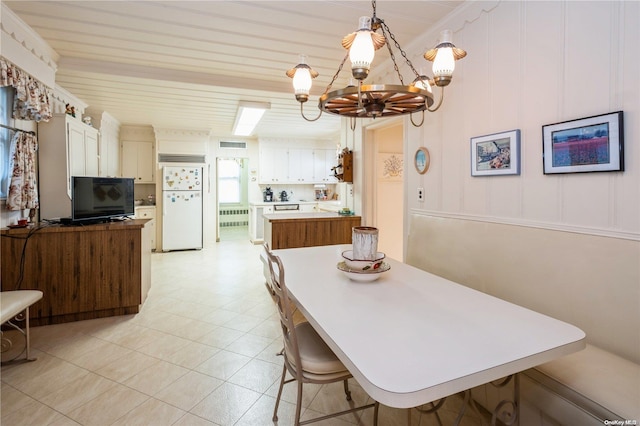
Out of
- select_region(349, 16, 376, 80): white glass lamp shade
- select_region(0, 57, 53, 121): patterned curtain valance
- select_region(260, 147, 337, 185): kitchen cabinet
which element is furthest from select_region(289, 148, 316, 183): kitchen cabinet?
select_region(349, 16, 376, 80): white glass lamp shade

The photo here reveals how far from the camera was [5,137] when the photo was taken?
2717 millimetres

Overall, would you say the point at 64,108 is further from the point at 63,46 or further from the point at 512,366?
the point at 512,366

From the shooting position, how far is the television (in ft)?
9.93

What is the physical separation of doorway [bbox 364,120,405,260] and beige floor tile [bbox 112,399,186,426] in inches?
120

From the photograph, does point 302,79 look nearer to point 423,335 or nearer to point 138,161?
point 423,335

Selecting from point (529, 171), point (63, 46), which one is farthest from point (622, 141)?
point (63, 46)

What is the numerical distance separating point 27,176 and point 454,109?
3.92m

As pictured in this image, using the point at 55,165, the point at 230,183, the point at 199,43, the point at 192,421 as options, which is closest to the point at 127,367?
the point at 192,421

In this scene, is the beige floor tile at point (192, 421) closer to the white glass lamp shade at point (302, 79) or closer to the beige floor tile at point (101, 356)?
the beige floor tile at point (101, 356)

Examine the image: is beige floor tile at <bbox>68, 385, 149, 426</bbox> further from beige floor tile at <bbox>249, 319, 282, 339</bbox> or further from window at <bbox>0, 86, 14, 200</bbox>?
window at <bbox>0, 86, 14, 200</bbox>

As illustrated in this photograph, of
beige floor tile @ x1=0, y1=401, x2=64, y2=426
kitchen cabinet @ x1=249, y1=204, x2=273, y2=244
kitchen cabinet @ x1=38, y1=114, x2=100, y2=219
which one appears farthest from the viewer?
kitchen cabinet @ x1=249, y1=204, x2=273, y2=244

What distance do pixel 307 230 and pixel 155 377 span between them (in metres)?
2.28

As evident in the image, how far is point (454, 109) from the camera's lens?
2.49m

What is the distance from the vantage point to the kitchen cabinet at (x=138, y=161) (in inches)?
245
